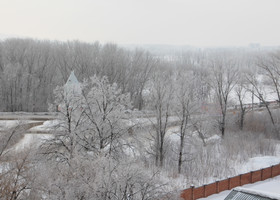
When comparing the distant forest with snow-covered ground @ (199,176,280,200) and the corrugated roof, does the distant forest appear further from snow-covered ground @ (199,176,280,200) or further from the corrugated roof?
the corrugated roof

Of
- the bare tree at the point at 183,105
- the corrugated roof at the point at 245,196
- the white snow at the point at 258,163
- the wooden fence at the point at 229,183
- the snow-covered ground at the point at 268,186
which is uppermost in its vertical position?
the bare tree at the point at 183,105

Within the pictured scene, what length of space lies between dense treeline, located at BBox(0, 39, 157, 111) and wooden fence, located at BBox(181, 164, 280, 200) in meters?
29.9

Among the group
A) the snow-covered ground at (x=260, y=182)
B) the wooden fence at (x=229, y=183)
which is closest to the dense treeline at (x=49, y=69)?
the snow-covered ground at (x=260, y=182)

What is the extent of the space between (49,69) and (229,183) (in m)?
39.9

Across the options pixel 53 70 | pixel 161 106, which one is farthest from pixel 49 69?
pixel 161 106

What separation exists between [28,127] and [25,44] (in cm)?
2599

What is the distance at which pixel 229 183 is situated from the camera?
1895cm

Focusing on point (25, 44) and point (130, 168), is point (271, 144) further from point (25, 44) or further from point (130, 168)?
point (25, 44)

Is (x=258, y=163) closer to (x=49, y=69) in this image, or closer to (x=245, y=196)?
(x=245, y=196)

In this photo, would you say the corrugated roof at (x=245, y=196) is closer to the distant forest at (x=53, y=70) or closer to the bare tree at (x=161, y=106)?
the bare tree at (x=161, y=106)

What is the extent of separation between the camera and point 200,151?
26.0 m

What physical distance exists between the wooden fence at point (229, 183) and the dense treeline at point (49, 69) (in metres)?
29.9

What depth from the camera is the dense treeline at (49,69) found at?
46.8 metres

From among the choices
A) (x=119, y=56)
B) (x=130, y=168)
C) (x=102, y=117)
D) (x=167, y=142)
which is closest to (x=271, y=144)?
(x=167, y=142)
